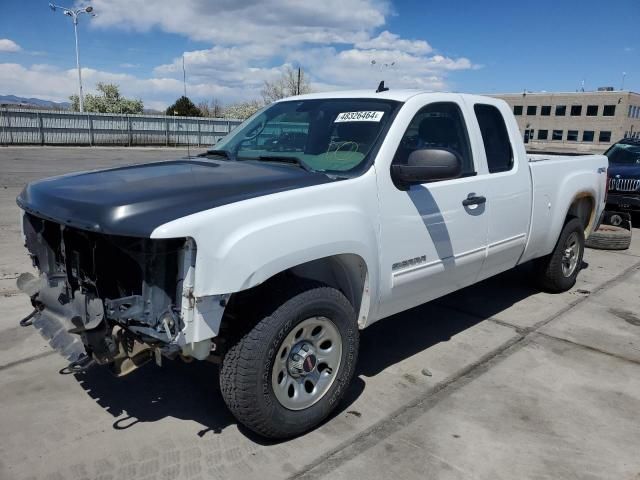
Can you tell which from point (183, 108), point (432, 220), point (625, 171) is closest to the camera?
point (432, 220)

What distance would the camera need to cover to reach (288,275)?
3029 mm

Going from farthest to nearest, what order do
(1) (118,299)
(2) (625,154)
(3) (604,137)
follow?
(3) (604,137) → (2) (625,154) → (1) (118,299)

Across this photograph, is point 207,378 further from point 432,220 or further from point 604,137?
point 604,137

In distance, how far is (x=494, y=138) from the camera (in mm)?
4570

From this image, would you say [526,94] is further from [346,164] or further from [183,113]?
[346,164]

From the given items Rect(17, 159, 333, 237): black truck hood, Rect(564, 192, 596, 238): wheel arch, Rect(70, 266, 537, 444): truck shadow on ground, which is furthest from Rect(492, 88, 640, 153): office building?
Rect(17, 159, 333, 237): black truck hood

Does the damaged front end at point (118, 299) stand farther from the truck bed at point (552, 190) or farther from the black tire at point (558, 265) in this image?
the black tire at point (558, 265)

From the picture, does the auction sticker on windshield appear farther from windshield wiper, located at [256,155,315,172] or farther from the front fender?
the front fender

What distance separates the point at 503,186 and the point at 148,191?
9.41 ft

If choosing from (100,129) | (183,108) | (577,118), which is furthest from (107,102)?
(577,118)

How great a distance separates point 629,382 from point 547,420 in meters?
0.97

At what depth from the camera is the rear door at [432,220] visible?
3.46 meters

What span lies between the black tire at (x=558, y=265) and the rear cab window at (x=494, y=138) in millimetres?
1530

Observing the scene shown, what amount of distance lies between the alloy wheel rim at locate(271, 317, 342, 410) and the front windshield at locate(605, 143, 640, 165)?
10.5 m
